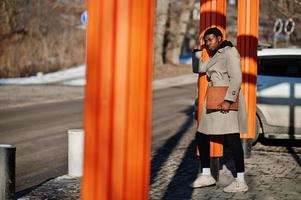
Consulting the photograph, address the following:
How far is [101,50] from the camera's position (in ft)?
7.65

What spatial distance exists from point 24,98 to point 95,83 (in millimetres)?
18203

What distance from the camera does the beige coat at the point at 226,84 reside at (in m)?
5.91

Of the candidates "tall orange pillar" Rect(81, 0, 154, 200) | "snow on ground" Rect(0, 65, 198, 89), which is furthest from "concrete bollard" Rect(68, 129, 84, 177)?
"snow on ground" Rect(0, 65, 198, 89)

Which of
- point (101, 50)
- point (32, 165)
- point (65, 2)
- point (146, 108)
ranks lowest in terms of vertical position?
point (32, 165)

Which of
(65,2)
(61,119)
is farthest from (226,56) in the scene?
(65,2)

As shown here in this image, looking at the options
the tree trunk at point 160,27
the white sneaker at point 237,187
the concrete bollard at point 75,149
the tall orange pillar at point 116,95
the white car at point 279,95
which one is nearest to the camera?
the tall orange pillar at point 116,95

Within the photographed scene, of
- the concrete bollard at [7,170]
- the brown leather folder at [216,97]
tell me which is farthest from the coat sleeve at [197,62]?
the concrete bollard at [7,170]

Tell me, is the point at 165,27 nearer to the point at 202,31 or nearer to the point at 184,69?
the point at 184,69

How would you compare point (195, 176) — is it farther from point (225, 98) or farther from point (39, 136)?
point (39, 136)

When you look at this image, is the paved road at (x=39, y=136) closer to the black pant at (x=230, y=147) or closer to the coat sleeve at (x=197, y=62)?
the black pant at (x=230, y=147)

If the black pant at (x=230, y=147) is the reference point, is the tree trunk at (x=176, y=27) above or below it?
above

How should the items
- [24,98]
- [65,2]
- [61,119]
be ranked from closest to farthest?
1. [61,119]
2. [24,98]
3. [65,2]

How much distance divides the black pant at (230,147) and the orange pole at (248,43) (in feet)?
5.31

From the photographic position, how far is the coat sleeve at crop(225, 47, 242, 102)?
5883 millimetres
